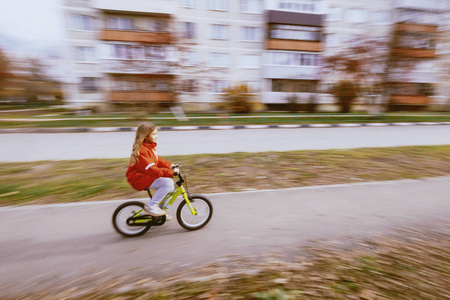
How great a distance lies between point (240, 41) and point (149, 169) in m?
27.3

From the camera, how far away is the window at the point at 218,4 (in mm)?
26484

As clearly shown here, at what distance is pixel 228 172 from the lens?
6.44 meters

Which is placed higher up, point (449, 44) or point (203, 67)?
point (449, 44)

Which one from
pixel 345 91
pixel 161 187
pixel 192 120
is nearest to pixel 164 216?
pixel 161 187

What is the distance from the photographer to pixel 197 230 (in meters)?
3.76

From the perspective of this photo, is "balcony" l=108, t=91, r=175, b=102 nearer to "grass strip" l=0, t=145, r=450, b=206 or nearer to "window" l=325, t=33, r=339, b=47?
"grass strip" l=0, t=145, r=450, b=206

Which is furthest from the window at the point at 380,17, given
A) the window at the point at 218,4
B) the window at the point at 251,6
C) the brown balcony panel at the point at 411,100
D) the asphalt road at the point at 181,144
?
the asphalt road at the point at 181,144

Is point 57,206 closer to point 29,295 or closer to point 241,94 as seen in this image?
point 29,295

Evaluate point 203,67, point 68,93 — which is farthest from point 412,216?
point 68,93

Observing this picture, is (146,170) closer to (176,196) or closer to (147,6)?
(176,196)

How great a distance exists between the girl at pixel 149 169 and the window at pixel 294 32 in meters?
28.1

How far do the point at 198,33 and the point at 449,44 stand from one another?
22.0 metres

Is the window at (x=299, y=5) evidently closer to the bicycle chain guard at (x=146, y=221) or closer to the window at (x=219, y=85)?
the window at (x=219, y=85)

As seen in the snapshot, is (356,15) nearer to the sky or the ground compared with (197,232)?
nearer to the sky
